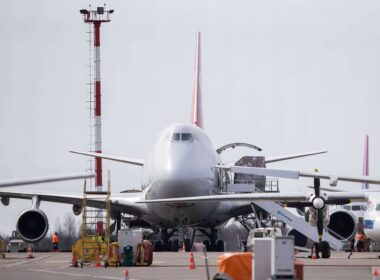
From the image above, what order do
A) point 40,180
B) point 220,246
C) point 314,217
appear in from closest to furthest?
point 40,180, point 314,217, point 220,246

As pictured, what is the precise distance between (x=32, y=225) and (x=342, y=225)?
1324 centimetres

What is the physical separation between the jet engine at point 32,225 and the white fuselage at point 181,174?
457 centimetres

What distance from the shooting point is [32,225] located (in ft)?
169

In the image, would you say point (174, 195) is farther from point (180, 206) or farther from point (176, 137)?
point (176, 137)

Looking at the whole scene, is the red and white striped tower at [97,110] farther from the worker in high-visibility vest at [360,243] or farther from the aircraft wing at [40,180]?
the aircraft wing at [40,180]

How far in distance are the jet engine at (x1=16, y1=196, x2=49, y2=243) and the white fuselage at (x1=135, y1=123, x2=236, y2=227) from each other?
180 inches

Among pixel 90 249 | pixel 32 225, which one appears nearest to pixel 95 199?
pixel 32 225

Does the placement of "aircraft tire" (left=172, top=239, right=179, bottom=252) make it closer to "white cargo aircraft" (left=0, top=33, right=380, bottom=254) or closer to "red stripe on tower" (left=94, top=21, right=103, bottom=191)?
"white cargo aircraft" (left=0, top=33, right=380, bottom=254)

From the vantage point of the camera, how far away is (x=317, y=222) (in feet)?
133

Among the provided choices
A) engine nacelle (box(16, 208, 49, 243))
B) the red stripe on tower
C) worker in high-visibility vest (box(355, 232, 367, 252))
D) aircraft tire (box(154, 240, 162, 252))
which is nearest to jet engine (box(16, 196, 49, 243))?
engine nacelle (box(16, 208, 49, 243))

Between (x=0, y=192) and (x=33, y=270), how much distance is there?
1913 centimetres

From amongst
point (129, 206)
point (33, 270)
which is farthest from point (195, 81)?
point (33, 270)

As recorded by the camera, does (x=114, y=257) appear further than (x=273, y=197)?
No

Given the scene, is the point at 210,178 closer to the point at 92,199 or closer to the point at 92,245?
the point at 92,199
